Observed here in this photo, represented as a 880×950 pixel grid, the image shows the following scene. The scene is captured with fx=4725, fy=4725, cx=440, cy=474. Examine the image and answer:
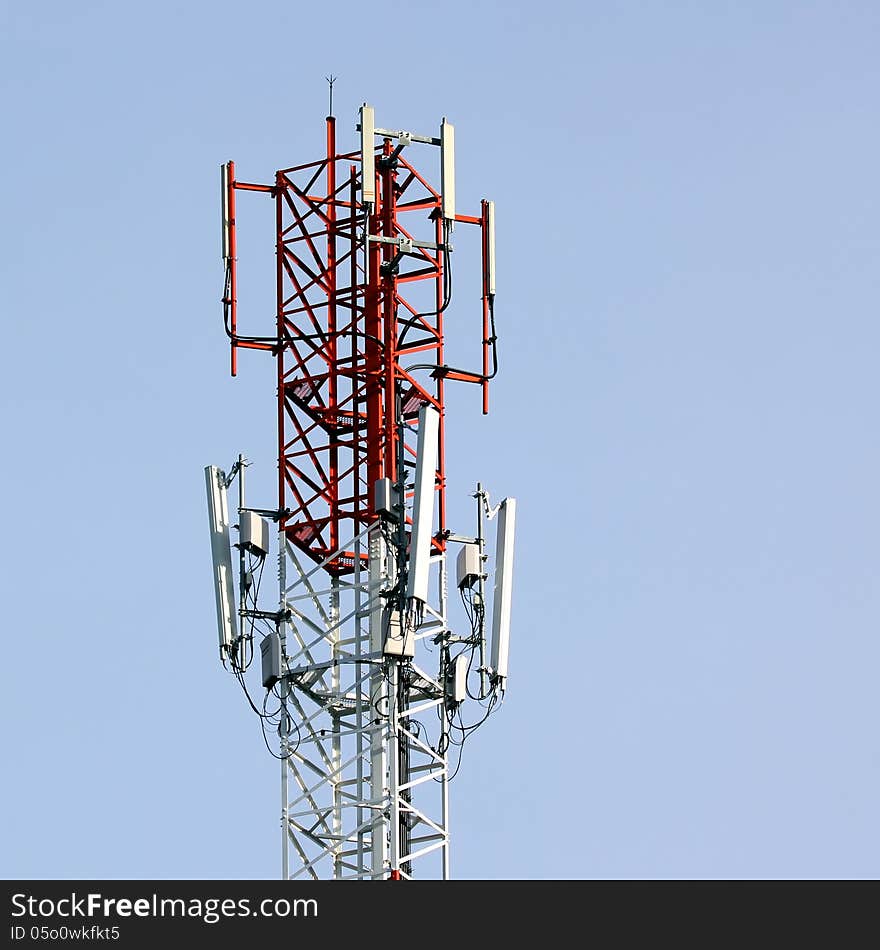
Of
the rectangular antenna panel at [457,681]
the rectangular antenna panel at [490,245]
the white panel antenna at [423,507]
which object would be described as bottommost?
the rectangular antenna panel at [457,681]

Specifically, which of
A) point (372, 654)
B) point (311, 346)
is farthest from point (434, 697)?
point (311, 346)

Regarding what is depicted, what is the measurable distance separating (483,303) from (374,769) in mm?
11905

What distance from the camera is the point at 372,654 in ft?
353

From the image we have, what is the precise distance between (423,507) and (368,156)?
9016mm

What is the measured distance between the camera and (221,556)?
110 meters

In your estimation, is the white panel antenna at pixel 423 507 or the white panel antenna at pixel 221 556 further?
the white panel antenna at pixel 221 556

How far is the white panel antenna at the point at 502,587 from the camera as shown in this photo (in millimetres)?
108938

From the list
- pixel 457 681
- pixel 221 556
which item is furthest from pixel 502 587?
pixel 221 556

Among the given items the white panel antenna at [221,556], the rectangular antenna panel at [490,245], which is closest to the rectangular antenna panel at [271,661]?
the white panel antenna at [221,556]

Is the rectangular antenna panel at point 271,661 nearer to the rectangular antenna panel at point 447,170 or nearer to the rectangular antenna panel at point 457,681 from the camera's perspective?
the rectangular antenna panel at point 457,681

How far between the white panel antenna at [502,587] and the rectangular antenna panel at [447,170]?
706 cm

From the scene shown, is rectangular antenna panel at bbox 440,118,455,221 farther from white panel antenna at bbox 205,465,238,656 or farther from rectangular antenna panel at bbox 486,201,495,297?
white panel antenna at bbox 205,465,238,656

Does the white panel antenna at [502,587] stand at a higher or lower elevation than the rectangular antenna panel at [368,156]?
lower
